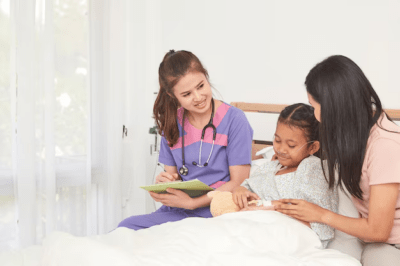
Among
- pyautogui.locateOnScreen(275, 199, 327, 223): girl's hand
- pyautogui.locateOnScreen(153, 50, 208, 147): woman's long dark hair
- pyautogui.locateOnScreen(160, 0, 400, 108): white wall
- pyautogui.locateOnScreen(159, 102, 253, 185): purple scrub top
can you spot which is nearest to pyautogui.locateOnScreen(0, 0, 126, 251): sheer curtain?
pyautogui.locateOnScreen(160, 0, 400, 108): white wall

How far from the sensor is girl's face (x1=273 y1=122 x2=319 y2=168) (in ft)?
4.81

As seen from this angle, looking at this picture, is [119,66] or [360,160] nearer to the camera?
[360,160]

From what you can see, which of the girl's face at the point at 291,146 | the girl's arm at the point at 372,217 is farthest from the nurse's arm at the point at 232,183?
the girl's arm at the point at 372,217

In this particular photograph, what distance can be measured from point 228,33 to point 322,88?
1562mm

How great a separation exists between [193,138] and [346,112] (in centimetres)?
75

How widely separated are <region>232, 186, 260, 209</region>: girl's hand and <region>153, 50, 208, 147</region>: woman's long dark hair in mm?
413

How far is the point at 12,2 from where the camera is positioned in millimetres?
2186

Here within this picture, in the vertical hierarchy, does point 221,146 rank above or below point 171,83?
below

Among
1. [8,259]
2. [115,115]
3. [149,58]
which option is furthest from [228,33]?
[8,259]

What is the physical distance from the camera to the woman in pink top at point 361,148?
44.9 inches

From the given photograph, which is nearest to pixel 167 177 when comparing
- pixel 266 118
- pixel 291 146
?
pixel 291 146

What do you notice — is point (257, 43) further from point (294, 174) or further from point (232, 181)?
point (294, 174)

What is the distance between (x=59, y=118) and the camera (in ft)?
7.88

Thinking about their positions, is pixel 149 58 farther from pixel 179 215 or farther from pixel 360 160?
pixel 360 160
